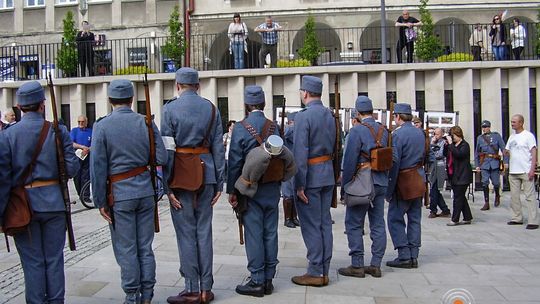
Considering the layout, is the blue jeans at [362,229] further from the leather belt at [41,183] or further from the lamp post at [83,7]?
the lamp post at [83,7]

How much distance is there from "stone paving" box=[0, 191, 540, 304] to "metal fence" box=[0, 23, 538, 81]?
33.2ft

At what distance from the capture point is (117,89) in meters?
5.13

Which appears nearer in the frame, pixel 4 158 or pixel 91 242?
pixel 4 158

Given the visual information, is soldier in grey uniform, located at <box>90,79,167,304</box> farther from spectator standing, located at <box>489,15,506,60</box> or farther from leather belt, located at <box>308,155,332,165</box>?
spectator standing, located at <box>489,15,506,60</box>

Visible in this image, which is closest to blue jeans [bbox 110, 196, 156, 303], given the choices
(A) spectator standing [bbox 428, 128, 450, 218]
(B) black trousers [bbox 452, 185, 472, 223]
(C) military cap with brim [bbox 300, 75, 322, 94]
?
(C) military cap with brim [bbox 300, 75, 322, 94]

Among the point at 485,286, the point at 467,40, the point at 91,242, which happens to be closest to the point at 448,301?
the point at 485,286

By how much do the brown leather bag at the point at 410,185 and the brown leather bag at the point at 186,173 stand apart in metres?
2.86

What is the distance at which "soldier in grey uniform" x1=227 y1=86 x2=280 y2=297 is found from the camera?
5.70 m

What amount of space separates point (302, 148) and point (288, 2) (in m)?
18.3

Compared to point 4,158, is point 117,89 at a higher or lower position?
higher

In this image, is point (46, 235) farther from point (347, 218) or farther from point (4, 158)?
point (347, 218)

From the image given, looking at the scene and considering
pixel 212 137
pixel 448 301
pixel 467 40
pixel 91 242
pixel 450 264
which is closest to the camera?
pixel 448 301

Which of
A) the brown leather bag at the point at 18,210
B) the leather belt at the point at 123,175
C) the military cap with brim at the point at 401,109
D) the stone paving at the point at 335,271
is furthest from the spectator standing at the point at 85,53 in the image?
the brown leather bag at the point at 18,210

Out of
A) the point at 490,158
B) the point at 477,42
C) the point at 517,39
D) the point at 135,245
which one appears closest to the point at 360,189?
the point at 135,245
